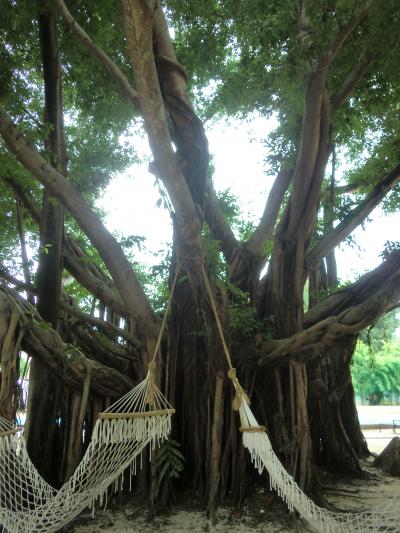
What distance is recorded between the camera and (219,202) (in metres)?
4.08

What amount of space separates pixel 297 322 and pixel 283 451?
2.86ft

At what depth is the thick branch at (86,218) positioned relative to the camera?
2.74 metres

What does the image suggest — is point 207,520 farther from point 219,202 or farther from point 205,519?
point 219,202

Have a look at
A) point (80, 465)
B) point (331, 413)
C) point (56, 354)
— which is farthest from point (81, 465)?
point (331, 413)

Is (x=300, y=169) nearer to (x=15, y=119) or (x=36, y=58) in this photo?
(x=15, y=119)

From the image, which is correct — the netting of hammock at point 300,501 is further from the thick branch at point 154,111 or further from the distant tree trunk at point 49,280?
the distant tree trunk at point 49,280

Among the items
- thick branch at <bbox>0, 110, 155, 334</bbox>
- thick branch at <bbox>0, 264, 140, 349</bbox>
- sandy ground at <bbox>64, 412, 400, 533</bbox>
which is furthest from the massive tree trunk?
thick branch at <bbox>0, 110, 155, 334</bbox>

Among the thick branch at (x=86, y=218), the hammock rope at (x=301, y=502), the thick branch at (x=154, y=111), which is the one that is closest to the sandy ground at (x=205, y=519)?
the hammock rope at (x=301, y=502)

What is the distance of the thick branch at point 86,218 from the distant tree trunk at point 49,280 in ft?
1.39

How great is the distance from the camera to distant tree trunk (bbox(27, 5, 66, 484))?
322cm

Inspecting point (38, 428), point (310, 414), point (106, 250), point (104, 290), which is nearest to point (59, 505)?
point (38, 428)

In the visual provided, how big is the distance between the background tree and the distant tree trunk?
3 cm

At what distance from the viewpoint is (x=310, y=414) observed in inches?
154

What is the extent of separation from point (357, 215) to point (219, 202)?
1.13 metres
